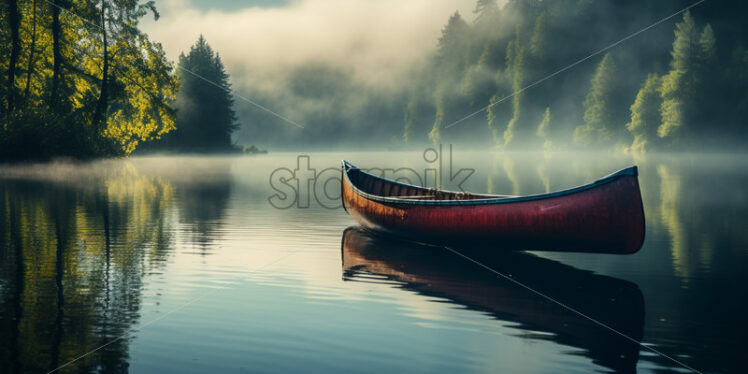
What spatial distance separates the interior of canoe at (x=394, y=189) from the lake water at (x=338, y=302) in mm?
2407

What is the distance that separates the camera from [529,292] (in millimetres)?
10680

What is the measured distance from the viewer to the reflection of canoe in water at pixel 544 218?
11883mm

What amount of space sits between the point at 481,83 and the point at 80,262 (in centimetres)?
10349

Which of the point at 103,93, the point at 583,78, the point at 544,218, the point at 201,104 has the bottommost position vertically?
the point at 544,218

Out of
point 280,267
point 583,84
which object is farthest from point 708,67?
point 280,267

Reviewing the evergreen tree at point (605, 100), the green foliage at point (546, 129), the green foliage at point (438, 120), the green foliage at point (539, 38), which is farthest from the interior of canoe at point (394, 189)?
the green foliage at point (438, 120)

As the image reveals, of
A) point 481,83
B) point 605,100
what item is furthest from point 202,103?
point 605,100

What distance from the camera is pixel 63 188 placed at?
2947 centimetres

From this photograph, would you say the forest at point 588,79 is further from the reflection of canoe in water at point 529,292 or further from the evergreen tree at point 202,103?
the reflection of canoe in water at point 529,292

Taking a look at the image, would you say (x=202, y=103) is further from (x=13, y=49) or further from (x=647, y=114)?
(x=647, y=114)

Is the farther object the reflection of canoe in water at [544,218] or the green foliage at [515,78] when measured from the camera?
the green foliage at [515,78]

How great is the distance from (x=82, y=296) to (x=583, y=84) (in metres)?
102

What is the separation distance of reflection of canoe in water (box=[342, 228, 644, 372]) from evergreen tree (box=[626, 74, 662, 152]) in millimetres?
66770

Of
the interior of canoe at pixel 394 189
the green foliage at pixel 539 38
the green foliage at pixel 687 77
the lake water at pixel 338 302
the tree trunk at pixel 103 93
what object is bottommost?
the lake water at pixel 338 302
